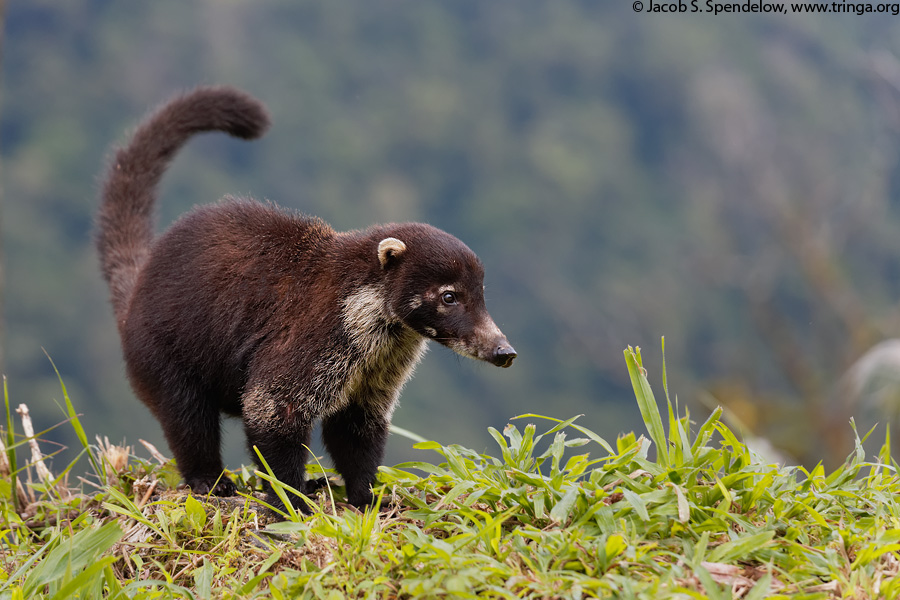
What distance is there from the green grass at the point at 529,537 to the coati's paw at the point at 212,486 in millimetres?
247

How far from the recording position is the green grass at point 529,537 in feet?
11.4

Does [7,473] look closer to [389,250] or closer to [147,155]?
[147,155]

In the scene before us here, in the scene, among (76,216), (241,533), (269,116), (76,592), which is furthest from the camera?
(76,216)

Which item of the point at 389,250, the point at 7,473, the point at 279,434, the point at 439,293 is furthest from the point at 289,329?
the point at 7,473

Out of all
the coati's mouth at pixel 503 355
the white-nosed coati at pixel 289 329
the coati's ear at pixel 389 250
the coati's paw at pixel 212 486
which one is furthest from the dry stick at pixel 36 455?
the coati's mouth at pixel 503 355

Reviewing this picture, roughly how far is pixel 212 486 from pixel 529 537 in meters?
1.97

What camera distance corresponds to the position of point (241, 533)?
4332 mm

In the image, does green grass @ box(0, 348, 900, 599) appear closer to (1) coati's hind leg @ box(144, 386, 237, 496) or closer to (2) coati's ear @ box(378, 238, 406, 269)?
(1) coati's hind leg @ box(144, 386, 237, 496)

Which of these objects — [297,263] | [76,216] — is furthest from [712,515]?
[76,216]

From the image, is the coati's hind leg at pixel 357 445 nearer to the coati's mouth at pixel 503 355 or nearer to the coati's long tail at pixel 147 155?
the coati's mouth at pixel 503 355

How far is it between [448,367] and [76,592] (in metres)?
36.3

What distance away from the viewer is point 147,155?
20.5ft

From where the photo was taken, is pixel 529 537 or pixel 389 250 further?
pixel 389 250

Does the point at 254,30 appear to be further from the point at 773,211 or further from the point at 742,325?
the point at 773,211
